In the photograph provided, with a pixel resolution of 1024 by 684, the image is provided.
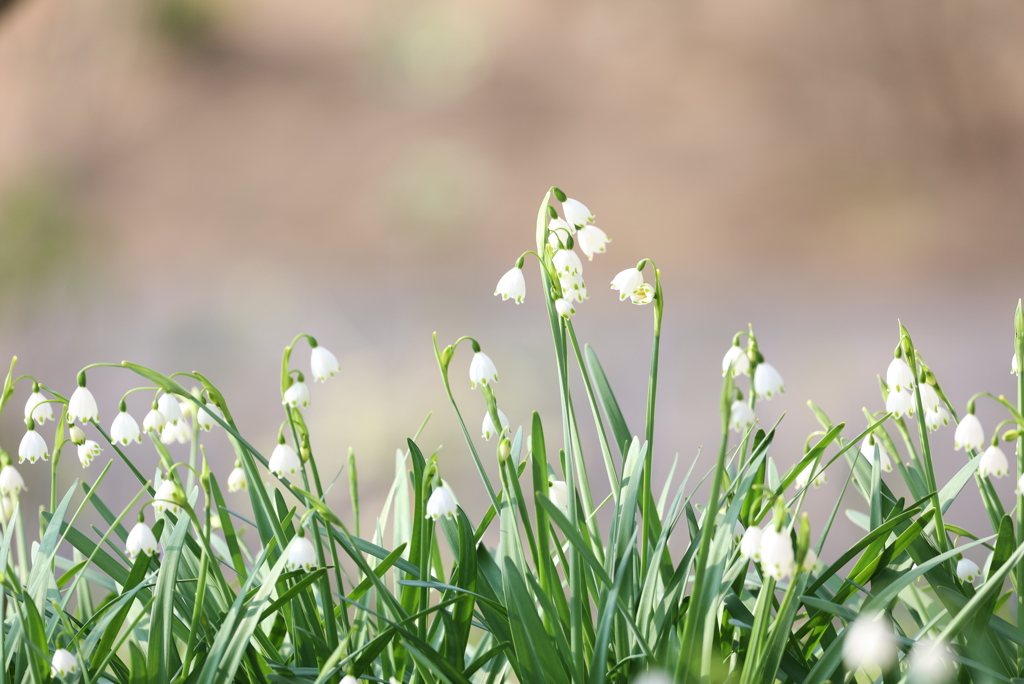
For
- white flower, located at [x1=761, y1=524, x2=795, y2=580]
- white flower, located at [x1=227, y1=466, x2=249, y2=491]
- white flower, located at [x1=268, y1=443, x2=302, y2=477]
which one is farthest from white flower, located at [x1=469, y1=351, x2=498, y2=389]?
white flower, located at [x1=227, y1=466, x2=249, y2=491]

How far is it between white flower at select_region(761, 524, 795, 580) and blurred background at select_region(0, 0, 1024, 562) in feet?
4.15

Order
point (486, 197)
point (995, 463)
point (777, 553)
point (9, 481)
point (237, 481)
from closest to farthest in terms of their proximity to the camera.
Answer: point (777, 553) < point (995, 463) < point (9, 481) < point (237, 481) < point (486, 197)

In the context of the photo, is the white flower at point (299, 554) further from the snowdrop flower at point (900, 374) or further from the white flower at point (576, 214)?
the snowdrop flower at point (900, 374)

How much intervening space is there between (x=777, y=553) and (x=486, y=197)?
1.56 metres

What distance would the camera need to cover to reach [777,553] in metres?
0.50

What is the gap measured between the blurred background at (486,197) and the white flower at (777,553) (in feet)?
4.15

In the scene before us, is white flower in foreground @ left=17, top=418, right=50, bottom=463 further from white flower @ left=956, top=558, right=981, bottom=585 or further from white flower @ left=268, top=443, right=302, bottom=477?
white flower @ left=956, top=558, right=981, bottom=585

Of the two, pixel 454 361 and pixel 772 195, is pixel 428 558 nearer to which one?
pixel 454 361

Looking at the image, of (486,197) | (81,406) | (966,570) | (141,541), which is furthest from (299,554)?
(486,197)

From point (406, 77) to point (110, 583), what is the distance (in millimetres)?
1520

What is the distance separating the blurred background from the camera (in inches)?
64.8

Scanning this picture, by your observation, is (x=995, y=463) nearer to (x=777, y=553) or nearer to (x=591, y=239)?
(x=777, y=553)

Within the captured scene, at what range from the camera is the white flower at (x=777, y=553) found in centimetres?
50

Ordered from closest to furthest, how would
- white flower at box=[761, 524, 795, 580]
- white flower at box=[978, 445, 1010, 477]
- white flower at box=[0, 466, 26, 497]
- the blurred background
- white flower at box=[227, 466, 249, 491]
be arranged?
white flower at box=[761, 524, 795, 580]
white flower at box=[978, 445, 1010, 477]
white flower at box=[0, 466, 26, 497]
white flower at box=[227, 466, 249, 491]
the blurred background
